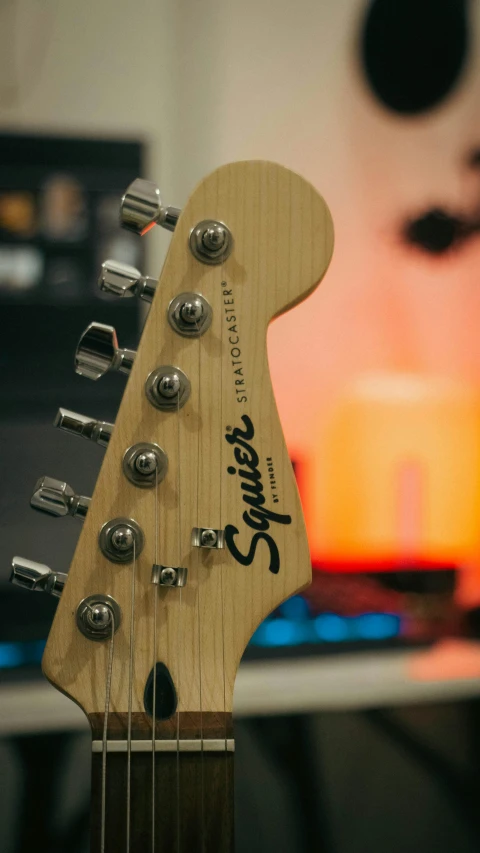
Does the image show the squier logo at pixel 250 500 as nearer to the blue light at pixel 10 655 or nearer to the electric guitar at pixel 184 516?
the electric guitar at pixel 184 516

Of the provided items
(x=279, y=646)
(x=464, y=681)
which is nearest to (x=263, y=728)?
(x=279, y=646)

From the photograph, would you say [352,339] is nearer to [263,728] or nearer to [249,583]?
[263,728]

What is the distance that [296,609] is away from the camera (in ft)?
5.59

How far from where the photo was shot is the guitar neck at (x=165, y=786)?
62cm

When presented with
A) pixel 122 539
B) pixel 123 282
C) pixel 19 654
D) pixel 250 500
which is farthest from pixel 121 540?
pixel 19 654

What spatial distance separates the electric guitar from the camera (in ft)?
2.05

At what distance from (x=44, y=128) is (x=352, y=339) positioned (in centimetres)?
81

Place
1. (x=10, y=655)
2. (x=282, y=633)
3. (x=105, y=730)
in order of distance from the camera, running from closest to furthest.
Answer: (x=105, y=730), (x=10, y=655), (x=282, y=633)

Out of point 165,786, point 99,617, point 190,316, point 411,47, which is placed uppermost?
point 411,47

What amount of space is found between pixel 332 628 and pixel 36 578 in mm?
1206

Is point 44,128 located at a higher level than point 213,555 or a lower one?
higher

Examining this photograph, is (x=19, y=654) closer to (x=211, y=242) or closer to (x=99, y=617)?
(x=99, y=617)

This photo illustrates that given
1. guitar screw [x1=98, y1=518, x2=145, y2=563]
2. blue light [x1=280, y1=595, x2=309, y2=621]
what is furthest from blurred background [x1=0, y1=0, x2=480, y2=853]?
guitar screw [x1=98, y1=518, x2=145, y2=563]

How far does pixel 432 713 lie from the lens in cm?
152
